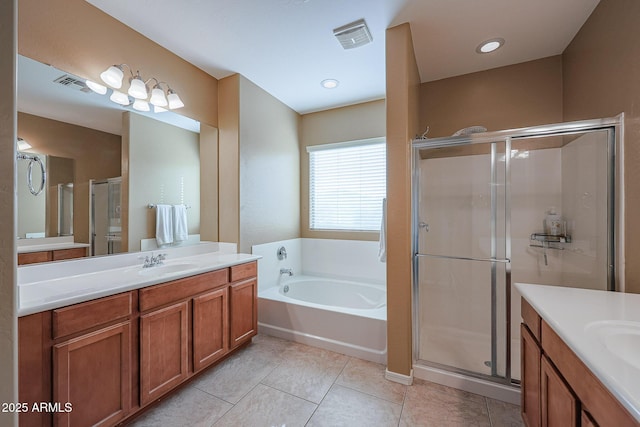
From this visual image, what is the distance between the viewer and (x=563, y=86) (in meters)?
2.15

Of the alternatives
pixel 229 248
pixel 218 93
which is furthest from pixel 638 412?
pixel 218 93

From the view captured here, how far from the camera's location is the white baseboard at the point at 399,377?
184cm

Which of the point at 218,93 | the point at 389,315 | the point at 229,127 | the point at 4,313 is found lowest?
the point at 389,315

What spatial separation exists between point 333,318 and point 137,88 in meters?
2.37

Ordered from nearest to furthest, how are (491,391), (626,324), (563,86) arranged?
(626,324)
(491,391)
(563,86)

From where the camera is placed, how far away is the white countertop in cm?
64

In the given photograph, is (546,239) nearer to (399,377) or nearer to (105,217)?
(399,377)

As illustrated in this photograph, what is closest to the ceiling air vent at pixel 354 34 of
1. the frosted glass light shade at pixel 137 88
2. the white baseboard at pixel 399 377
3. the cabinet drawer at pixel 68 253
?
the frosted glass light shade at pixel 137 88

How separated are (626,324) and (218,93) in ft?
10.4

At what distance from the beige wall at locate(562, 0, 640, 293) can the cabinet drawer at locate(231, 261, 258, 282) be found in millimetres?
2485

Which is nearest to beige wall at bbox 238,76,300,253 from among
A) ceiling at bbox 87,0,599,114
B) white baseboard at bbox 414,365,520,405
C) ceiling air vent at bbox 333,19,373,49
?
ceiling at bbox 87,0,599,114

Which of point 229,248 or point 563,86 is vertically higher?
point 563,86

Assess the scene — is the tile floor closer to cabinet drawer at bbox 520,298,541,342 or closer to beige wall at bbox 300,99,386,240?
cabinet drawer at bbox 520,298,541,342

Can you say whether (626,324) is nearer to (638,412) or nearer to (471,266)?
(638,412)
